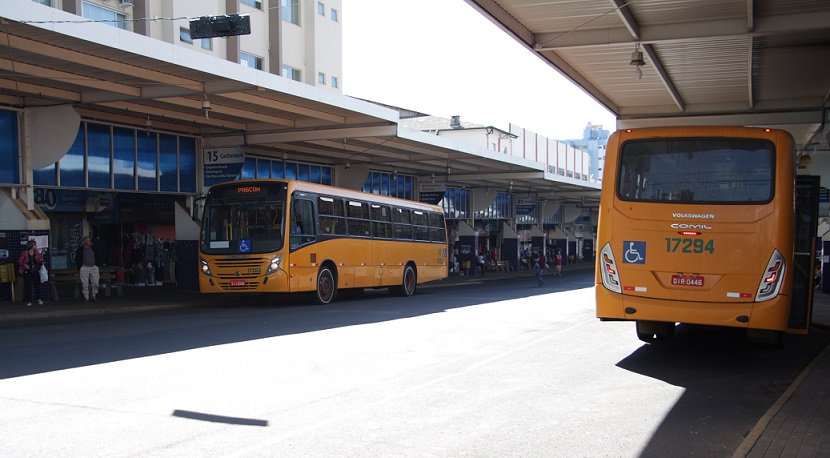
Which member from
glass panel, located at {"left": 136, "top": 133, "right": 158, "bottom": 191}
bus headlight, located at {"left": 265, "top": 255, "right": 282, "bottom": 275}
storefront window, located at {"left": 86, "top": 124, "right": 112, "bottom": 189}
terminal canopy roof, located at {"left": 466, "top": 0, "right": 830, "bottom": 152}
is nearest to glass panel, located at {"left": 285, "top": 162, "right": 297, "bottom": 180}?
glass panel, located at {"left": 136, "top": 133, "right": 158, "bottom": 191}

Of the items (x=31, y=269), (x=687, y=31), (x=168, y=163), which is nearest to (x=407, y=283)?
(x=168, y=163)

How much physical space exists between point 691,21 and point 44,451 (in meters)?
11.4

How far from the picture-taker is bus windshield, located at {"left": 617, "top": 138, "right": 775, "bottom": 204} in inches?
400

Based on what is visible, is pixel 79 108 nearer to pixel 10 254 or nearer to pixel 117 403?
pixel 10 254

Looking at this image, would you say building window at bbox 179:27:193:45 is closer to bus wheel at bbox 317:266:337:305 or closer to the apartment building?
the apartment building

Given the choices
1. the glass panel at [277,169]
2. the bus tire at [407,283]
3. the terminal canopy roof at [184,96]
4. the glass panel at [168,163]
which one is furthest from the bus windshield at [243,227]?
the glass panel at [277,169]

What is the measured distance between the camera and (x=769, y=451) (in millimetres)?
6113

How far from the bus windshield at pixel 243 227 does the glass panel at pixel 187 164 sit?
5.78 meters

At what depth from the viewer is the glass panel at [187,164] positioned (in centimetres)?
2525

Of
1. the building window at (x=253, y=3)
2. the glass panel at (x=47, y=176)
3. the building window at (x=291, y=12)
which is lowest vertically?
the glass panel at (x=47, y=176)

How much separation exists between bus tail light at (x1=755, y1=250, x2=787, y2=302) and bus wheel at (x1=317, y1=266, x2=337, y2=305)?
12.9 meters

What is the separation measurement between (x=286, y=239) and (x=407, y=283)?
7671 millimetres

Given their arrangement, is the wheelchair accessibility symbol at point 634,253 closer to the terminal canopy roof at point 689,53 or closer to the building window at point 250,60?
the terminal canopy roof at point 689,53

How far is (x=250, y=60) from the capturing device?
3450 centimetres
